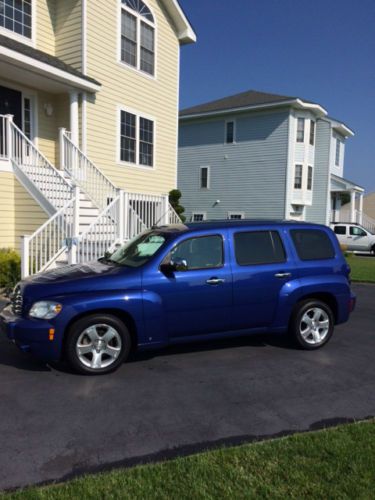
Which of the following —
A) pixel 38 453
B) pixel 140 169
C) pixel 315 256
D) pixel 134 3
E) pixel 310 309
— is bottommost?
pixel 38 453

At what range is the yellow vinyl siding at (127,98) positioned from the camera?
13141mm

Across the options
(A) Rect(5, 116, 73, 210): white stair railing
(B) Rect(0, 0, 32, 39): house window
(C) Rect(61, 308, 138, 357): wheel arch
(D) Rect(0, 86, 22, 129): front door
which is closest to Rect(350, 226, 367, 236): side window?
(A) Rect(5, 116, 73, 210): white stair railing

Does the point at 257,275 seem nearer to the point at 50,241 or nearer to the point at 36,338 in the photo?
the point at 36,338

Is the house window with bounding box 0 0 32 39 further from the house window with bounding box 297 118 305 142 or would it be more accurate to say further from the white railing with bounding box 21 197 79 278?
the house window with bounding box 297 118 305 142

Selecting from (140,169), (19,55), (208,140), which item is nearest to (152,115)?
(140,169)

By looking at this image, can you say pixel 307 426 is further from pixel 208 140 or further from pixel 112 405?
pixel 208 140

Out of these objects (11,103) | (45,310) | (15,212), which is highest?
(11,103)

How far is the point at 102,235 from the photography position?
1022 cm

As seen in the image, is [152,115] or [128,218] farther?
[152,115]

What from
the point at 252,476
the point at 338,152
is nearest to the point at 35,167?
the point at 252,476

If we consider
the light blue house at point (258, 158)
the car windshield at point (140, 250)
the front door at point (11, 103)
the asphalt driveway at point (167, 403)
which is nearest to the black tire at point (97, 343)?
the asphalt driveway at point (167, 403)

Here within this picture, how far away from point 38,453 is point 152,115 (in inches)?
551

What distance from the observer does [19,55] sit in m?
10.5

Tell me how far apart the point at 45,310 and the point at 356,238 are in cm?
2361
